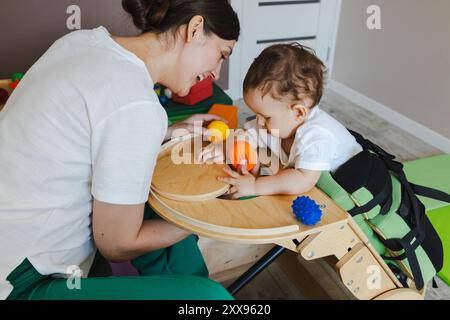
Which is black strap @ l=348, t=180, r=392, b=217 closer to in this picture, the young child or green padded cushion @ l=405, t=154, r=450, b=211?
the young child

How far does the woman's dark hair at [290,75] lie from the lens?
3.17ft

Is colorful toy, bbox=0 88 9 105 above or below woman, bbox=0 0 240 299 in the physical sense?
below

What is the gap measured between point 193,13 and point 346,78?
2412 millimetres

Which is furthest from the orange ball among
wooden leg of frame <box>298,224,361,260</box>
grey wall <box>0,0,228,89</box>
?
grey wall <box>0,0,228,89</box>

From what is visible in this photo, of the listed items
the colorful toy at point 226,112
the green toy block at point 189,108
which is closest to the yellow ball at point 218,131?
the colorful toy at point 226,112

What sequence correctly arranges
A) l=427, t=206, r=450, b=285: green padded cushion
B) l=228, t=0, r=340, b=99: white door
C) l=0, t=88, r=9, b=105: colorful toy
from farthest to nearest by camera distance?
l=228, t=0, r=340, b=99: white door → l=0, t=88, r=9, b=105: colorful toy → l=427, t=206, r=450, b=285: green padded cushion

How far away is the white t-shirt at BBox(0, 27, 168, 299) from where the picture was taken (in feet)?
2.49

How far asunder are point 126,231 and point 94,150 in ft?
0.60

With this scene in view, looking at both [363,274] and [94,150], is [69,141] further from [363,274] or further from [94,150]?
[363,274]

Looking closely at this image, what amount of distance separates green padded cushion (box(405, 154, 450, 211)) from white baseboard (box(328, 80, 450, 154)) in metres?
0.14

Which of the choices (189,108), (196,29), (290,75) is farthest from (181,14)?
(189,108)

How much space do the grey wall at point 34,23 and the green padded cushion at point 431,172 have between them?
5.56ft

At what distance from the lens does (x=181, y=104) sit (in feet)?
7.04
